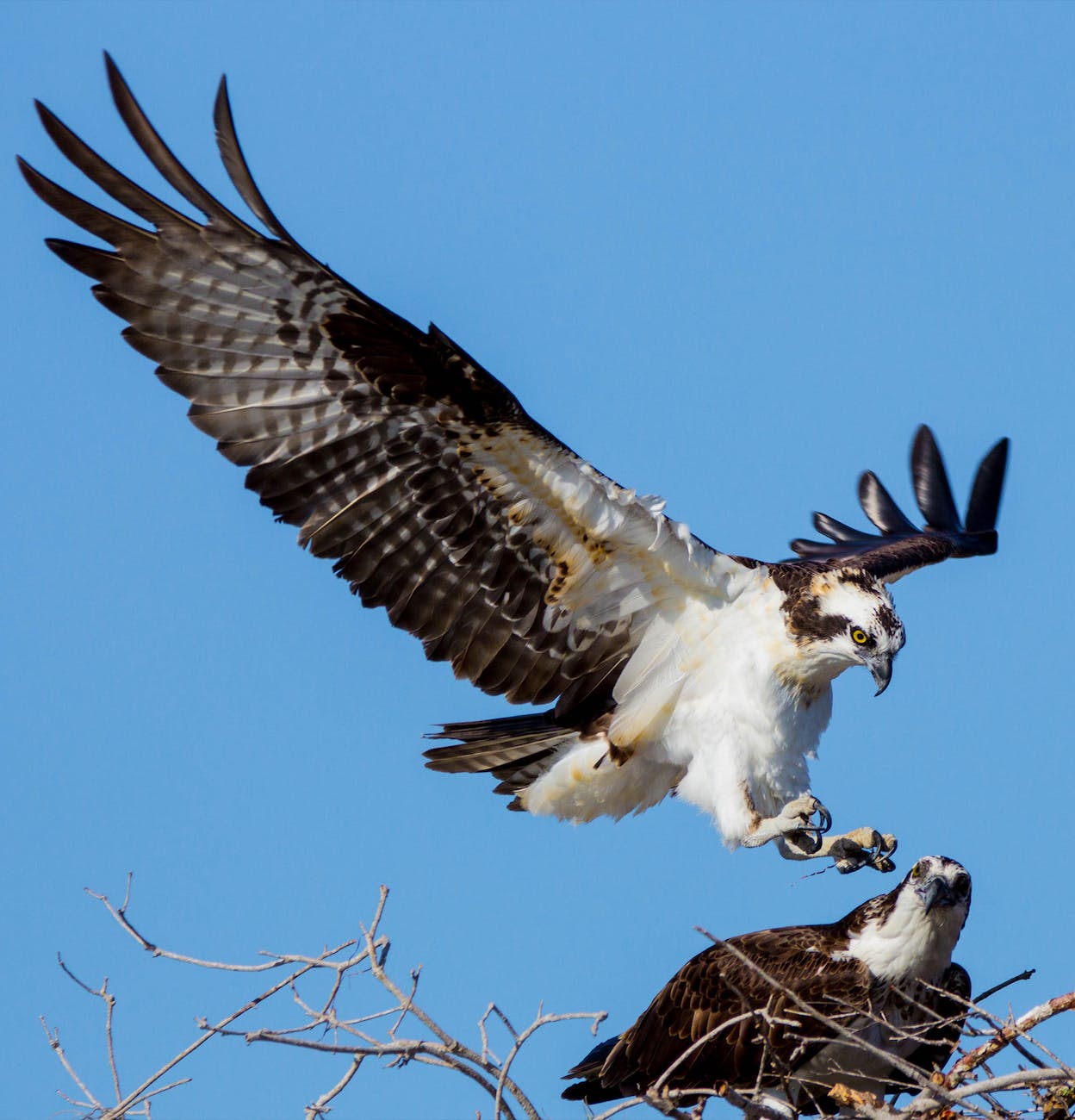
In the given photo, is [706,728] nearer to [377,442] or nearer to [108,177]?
[377,442]

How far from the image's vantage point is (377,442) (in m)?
7.05

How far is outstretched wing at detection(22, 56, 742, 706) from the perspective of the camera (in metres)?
6.71

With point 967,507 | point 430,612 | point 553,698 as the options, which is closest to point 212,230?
point 430,612

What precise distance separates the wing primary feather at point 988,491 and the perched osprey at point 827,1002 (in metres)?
3.57

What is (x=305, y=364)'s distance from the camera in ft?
22.9

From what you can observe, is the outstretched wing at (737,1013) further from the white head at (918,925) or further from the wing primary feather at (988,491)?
the wing primary feather at (988,491)

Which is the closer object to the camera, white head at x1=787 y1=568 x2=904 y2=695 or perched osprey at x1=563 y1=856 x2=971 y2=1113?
perched osprey at x1=563 y1=856 x2=971 y2=1113

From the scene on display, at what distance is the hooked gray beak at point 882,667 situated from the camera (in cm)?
693

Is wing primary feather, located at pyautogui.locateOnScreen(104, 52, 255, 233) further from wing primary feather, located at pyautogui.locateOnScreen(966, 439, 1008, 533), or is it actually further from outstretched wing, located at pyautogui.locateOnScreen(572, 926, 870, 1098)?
wing primary feather, located at pyautogui.locateOnScreen(966, 439, 1008, 533)

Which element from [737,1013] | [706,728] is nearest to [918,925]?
[737,1013]

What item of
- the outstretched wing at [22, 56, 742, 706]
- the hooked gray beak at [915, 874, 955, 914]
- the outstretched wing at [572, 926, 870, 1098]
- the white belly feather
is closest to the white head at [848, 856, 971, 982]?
the hooked gray beak at [915, 874, 955, 914]

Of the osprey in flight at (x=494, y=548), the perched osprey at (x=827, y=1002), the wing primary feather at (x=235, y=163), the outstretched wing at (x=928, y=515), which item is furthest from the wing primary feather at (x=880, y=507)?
the wing primary feather at (x=235, y=163)

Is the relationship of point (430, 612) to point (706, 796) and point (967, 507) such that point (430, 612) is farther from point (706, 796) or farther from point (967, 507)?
point (967, 507)

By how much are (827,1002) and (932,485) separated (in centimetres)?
449
